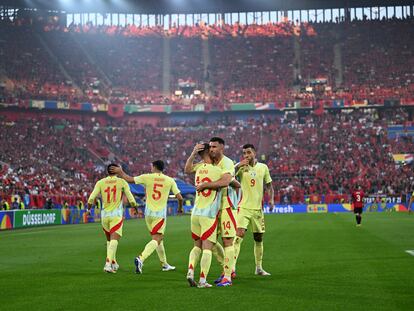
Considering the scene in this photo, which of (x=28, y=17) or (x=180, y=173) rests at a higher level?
(x=28, y=17)

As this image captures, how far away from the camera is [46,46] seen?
79750 mm

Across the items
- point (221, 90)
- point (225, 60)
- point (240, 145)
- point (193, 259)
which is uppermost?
point (225, 60)

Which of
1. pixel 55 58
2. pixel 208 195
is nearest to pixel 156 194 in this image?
pixel 208 195

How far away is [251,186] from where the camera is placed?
45.8ft

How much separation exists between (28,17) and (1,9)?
3543 millimetres

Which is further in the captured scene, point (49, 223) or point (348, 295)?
point (49, 223)

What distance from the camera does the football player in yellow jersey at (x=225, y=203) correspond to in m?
11.3

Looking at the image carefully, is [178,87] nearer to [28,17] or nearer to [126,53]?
[126,53]

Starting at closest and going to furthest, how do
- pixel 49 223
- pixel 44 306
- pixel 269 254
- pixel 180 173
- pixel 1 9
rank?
pixel 44 306, pixel 269 254, pixel 49 223, pixel 180 173, pixel 1 9

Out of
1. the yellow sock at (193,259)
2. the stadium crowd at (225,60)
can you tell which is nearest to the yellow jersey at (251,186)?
the yellow sock at (193,259)

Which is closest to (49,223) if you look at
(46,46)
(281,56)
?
(46,46)

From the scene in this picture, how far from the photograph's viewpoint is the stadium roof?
8500 cm

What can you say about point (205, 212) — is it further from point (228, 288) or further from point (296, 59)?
point (296, 59)

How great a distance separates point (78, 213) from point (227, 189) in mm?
34760
